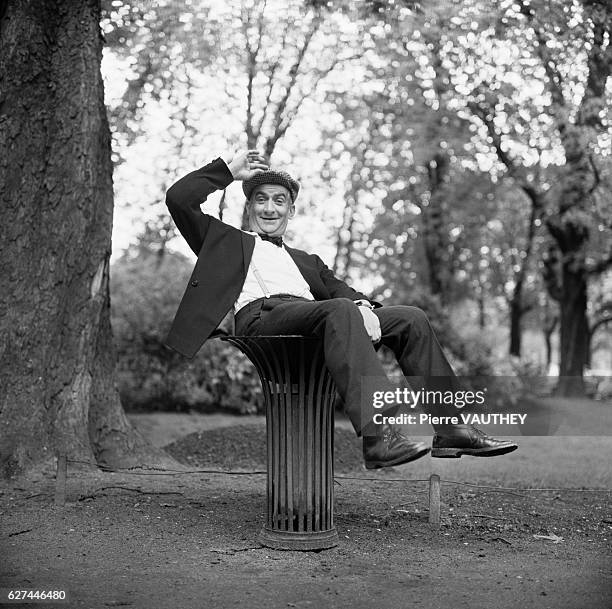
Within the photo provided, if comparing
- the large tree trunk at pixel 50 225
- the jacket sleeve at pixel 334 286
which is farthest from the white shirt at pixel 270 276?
the large tree trunk at pixel 50 225

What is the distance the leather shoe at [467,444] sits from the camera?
3926mm

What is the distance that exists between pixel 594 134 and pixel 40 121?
7419 mm

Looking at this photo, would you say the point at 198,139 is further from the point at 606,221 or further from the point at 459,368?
the point at 606,221

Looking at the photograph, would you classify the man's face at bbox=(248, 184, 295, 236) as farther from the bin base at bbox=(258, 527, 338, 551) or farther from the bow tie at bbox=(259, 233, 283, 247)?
the bin base at bbox=(258, 527, 338, 551)

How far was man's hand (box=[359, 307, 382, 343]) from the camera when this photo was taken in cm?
396

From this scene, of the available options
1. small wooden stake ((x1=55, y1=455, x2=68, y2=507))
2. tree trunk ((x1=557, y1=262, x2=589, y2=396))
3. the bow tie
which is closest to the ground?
small wooden stake ((x1=55, y1=455, x2=68, y2=507))

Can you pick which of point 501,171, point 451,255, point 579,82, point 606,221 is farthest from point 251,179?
point 451,255

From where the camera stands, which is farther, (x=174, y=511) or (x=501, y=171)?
(x=501, y=171)

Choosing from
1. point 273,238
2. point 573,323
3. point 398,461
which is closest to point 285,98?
point 273,238

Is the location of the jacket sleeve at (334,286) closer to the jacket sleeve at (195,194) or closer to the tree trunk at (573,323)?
the jacket sleeve at (195,194)

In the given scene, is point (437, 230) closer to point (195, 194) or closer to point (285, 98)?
point (285, 98)

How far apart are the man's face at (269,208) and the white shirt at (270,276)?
77 millimetres

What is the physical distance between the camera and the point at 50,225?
602 centimetres

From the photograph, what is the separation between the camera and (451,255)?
21781 mm
